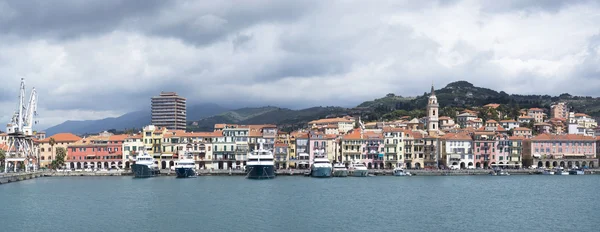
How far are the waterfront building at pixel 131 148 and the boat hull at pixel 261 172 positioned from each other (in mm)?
31126

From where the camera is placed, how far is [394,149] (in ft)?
398

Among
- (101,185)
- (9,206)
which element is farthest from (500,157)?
(9,206)


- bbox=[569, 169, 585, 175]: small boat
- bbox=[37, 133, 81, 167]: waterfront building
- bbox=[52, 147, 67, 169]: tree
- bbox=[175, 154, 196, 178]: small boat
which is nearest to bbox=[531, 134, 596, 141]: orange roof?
bbox=[569, 169, 585, 175]: small boat

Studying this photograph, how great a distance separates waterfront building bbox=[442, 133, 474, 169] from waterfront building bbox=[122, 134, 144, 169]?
187 ft

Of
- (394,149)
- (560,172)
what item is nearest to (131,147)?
(394,149)

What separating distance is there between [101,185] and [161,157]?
114 feet

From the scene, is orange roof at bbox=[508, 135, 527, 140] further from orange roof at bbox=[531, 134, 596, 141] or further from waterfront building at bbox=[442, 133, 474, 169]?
waterfront building at bbox=[442, 133, 474, 169]

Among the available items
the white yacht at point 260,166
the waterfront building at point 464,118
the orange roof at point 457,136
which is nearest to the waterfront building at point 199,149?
the white yacht at point 260,166

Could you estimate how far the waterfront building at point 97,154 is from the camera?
126m

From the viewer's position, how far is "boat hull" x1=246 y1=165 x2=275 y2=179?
326 feet

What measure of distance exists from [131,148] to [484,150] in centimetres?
6644

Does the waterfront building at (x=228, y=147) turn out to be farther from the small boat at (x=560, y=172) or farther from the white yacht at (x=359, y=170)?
the small boat at (x=560, y=172)

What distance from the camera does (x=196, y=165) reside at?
397ft

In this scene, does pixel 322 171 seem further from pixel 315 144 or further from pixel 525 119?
pixel 525 119
